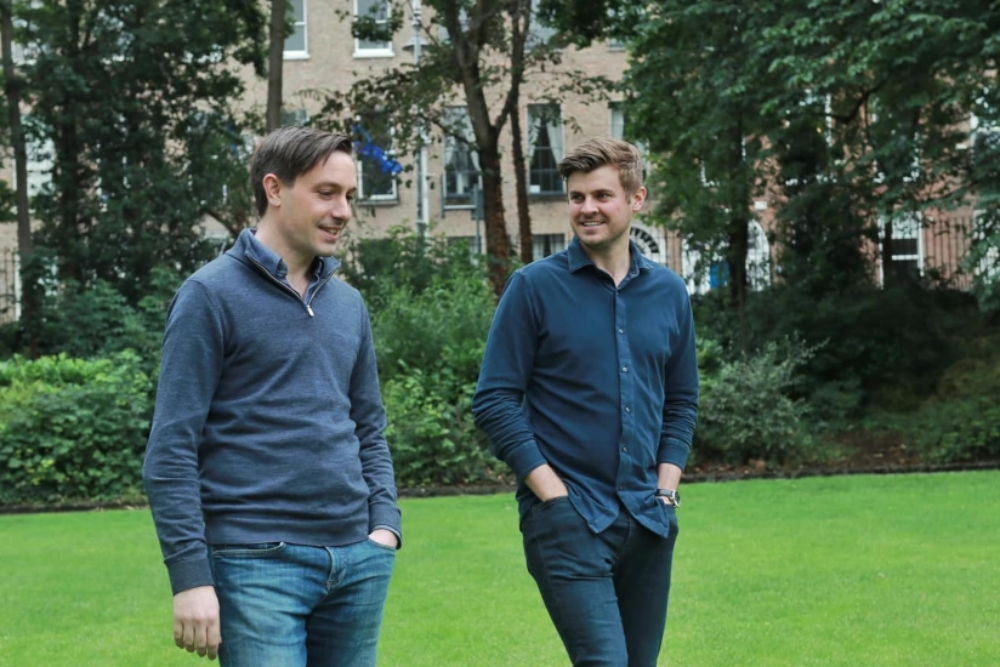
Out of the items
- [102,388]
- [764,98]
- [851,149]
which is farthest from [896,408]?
[102,388]

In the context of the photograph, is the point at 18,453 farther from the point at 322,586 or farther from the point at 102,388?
the point at 322,586

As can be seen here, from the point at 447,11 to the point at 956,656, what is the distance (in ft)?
65.4

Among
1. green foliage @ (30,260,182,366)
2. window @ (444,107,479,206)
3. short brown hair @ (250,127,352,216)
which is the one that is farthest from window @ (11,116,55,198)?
short brown hair @ (250,127,352,216)

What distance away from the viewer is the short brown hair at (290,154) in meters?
3.64

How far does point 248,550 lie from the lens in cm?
346

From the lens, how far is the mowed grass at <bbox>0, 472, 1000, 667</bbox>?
26.2ft

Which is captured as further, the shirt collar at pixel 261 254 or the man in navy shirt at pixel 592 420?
the man in navy shirt at pixel 592 420

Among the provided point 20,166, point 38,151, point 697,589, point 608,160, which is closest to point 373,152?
point 38,151

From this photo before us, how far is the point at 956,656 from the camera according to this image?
7633 mm

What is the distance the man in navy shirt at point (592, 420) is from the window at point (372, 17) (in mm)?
23491

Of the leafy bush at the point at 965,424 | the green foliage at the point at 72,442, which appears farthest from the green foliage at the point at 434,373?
the leafy bush at the point at 965,424

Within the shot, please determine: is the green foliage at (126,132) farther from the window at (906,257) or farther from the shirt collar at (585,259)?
the shirt collar at (585,259)

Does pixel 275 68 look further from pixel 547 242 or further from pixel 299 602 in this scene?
pixel 299 602

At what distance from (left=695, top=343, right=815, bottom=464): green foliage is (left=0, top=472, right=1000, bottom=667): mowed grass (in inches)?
127
